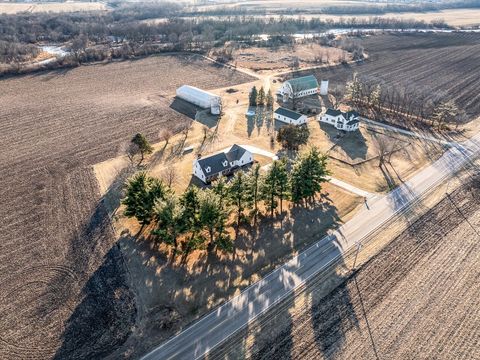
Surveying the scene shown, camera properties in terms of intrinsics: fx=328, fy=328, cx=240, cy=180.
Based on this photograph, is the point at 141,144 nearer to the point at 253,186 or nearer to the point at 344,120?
the point at 253,186

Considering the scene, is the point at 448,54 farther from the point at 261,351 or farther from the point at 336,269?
the point at 261,351

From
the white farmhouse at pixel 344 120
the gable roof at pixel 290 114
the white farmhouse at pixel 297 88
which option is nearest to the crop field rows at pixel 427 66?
the white farmhouse at pixel 297 88

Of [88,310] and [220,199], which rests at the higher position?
[220,199]

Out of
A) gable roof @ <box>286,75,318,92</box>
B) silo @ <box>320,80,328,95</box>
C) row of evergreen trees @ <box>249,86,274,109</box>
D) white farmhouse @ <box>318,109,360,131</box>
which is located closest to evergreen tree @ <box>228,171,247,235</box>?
white farmhouse @ <box>318,109,360,131</box>

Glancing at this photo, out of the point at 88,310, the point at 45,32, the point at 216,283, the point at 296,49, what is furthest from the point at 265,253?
the point at 45,32

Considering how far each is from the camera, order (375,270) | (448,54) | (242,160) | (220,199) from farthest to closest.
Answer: (448,54)
(242,160)
(220,199)
(375,270)

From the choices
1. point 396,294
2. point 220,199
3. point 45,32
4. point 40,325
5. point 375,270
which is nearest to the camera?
point 40,325
